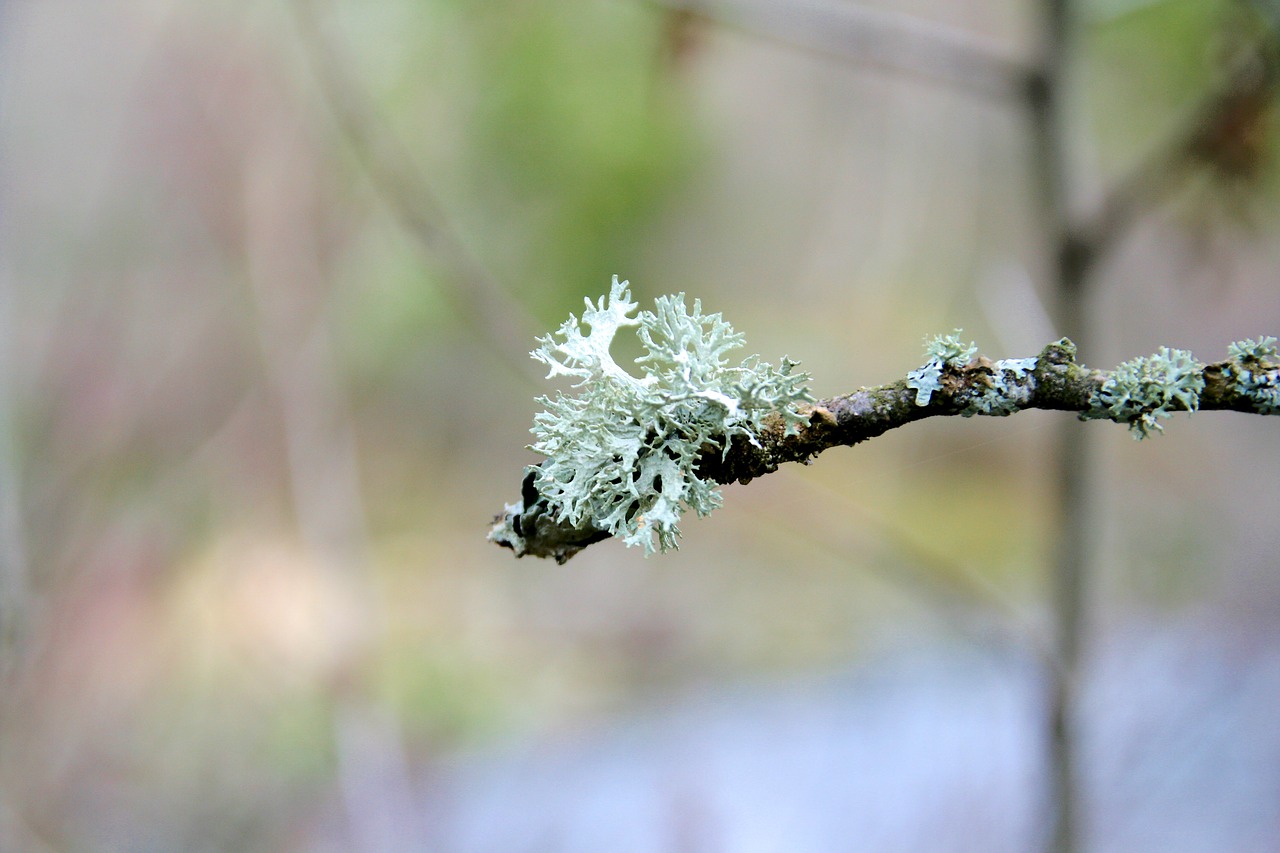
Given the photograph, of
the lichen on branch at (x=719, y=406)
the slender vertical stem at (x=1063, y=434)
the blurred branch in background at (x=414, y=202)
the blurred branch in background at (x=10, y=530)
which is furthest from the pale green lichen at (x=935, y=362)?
the blurred branch in background at (x=10, y=530)

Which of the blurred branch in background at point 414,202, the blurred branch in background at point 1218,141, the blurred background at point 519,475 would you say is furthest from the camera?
the blurred background at point 519,475

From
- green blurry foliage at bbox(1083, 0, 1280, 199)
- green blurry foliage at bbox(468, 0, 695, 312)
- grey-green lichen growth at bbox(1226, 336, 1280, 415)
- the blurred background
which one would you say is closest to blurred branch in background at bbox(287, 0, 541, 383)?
the blurred background

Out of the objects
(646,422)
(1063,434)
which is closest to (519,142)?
(1063,434)

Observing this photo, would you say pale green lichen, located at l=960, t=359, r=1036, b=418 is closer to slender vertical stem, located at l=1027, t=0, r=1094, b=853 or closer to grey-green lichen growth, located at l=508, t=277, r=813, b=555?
grey-green lichen growth, located at l=508, t=277, r=813, b=555

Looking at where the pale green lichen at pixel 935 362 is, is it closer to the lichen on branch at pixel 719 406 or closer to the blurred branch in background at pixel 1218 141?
the lichen on branch at pixel 719 406

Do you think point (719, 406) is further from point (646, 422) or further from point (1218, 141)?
point (1218, 141)

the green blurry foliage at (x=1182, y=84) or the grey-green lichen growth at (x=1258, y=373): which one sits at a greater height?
the green blurry foliage at (x=1182, y=84)

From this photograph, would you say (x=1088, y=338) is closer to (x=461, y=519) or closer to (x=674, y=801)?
(x=674, y=801)
